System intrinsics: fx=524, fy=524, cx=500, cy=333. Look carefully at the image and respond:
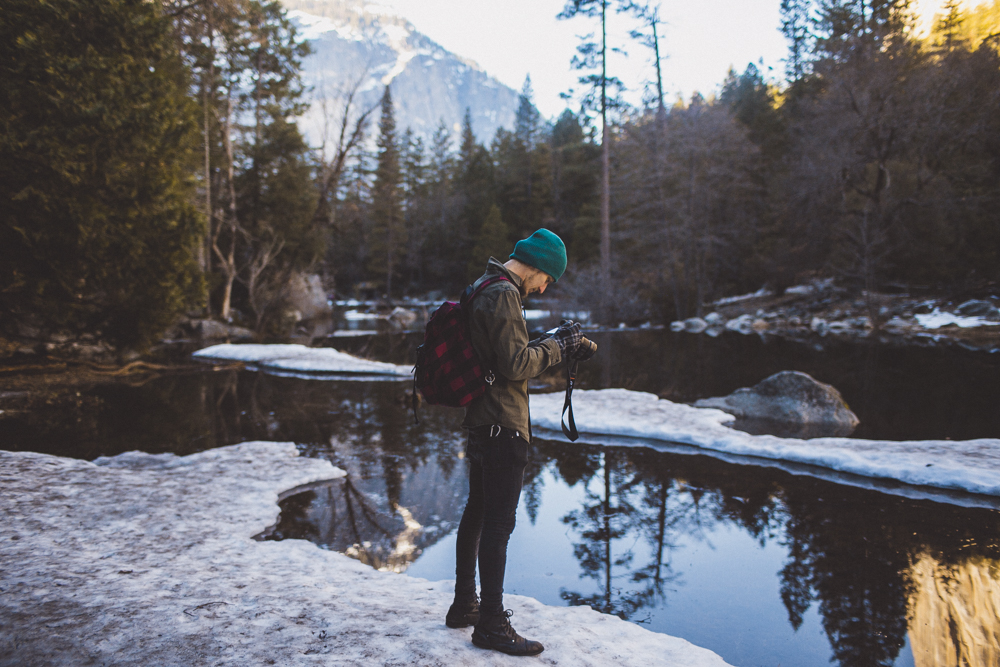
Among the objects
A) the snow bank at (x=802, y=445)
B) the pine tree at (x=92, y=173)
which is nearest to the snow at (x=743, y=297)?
the snow bank at (x=802, y=445)

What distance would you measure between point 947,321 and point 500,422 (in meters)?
22.4

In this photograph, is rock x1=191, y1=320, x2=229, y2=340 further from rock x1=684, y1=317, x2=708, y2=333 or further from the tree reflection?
rock x1=684, y1=317, x2=708, y2=333

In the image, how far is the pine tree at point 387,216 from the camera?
4738cm

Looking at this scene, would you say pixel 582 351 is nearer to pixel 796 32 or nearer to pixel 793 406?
pixel 793 406

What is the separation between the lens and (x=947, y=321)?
720 inches

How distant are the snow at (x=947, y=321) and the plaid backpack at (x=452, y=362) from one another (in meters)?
21.4

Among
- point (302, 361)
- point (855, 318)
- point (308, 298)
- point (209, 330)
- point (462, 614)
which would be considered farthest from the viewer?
point (308, 298)

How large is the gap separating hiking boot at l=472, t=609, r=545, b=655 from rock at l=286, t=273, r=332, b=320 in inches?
1027

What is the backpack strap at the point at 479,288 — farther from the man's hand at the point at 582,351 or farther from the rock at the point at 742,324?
the rock at the point at 742,324

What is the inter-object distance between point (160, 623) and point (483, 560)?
155 cm

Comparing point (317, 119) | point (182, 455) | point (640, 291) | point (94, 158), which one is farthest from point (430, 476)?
point (640, 291)

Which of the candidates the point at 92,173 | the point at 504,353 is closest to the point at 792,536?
the point at 504,353

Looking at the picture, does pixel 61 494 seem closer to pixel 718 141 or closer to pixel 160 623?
pixel 160 623

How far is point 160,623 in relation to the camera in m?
2.44
